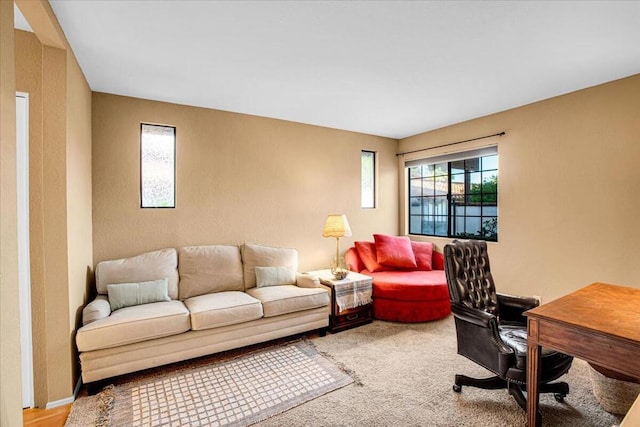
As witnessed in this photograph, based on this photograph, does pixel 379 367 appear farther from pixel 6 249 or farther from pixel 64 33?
pixel 64 33

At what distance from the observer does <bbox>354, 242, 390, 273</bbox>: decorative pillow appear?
4.29 meters

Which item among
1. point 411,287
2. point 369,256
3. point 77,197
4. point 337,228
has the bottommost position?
point 411,287

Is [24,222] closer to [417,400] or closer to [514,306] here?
[417,400]

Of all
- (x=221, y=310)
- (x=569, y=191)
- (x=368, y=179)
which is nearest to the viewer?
(x=221, y=310)

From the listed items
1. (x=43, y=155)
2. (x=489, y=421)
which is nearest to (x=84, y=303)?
(x=43, y=155)

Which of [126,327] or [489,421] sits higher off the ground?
[126,327]

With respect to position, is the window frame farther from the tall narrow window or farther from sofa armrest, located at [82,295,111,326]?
sofa armrest, located at [82,295,111,326]

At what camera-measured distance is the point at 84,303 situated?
2.65m

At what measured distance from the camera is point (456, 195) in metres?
4.47

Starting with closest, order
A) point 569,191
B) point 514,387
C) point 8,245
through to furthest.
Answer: point 8,245 → point 514,387 → point 569,191

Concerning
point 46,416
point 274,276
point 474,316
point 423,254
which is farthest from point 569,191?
point 46,416

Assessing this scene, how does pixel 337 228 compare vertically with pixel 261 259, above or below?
above

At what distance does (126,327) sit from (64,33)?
7.00 ft

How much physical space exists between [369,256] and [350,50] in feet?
9.14
